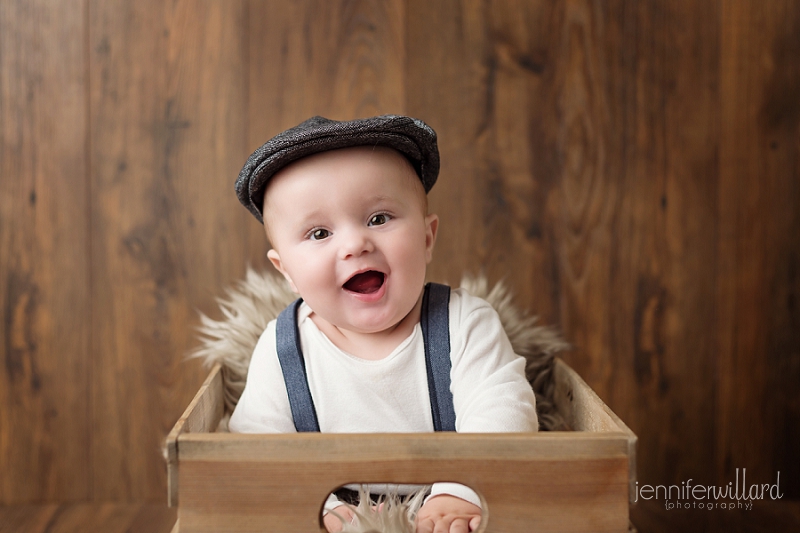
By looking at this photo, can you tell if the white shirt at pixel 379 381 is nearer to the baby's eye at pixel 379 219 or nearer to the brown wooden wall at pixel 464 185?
the baby's eye at pixel 379 219

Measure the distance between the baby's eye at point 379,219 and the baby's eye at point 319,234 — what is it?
58 millimetres

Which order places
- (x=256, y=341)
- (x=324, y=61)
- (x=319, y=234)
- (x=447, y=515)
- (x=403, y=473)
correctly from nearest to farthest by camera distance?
1. (x=403, y=473)
2. (x=447, y=515)
3. (x=319, y=234)
4. (x=256, y=341)
5. (x=324, y=61)

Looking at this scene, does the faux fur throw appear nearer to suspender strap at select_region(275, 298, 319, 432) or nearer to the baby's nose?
suspender strap at select_region(275, 298, 319, 432)

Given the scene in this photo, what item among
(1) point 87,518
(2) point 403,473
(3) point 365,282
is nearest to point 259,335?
(3) point 365,282

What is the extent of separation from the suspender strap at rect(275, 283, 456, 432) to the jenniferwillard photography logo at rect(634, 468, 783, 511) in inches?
27.2

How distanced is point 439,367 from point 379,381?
0.28 ft

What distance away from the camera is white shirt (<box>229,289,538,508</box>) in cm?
84

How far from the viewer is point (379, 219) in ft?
2.67

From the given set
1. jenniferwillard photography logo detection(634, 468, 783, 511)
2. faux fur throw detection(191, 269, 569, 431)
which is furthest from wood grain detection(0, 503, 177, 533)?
jenniferwillard photography logo detection(634, 468, 783, 511)

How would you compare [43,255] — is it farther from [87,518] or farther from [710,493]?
[710,493]

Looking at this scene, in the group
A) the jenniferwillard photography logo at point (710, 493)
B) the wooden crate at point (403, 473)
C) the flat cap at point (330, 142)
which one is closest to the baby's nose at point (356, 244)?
the flat cap at point (330, 142)

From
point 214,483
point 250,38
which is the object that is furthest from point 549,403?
point 250,38

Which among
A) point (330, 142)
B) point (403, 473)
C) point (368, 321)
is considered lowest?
point (403, 473)

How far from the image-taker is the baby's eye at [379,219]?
2.65 feet
